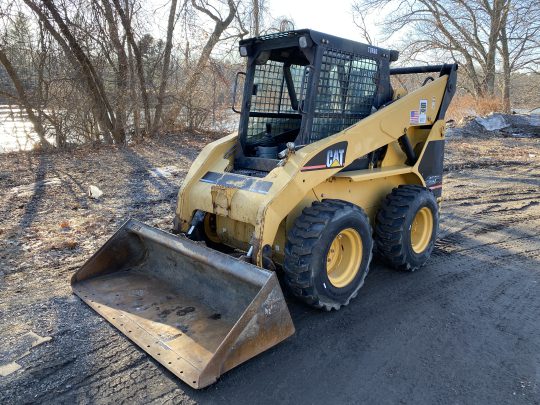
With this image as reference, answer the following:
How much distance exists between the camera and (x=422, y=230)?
15.5ft

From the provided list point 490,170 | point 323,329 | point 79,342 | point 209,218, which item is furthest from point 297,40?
point 490,170

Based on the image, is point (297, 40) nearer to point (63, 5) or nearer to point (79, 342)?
point (79, 342)

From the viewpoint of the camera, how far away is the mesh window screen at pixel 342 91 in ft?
12.8

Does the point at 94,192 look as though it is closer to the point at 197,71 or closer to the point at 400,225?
the point at 400,225

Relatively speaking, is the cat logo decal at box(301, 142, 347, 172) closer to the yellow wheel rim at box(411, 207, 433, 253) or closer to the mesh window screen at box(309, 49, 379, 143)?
the mesh window screen at box(309, 49, 379, 143)

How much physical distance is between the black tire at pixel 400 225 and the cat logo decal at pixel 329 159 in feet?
2.77

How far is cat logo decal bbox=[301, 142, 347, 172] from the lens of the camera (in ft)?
11.6

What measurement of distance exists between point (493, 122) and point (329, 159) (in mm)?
14907

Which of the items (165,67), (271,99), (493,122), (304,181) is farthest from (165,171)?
(493,122)

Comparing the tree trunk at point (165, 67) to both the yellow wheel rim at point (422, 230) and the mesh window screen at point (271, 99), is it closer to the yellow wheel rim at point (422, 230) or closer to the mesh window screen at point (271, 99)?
the mesh window screen at point (271, 99)

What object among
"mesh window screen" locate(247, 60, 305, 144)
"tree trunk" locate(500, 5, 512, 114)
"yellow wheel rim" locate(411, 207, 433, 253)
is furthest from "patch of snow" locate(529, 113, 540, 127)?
"mesh window screen" locate(247, 60, 305, 144)

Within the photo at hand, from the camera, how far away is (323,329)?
Answer: 337cm

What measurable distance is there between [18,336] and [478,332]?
11.4ft

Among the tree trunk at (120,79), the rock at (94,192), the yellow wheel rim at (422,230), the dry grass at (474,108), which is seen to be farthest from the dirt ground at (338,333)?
the dry grass at (474,108)
